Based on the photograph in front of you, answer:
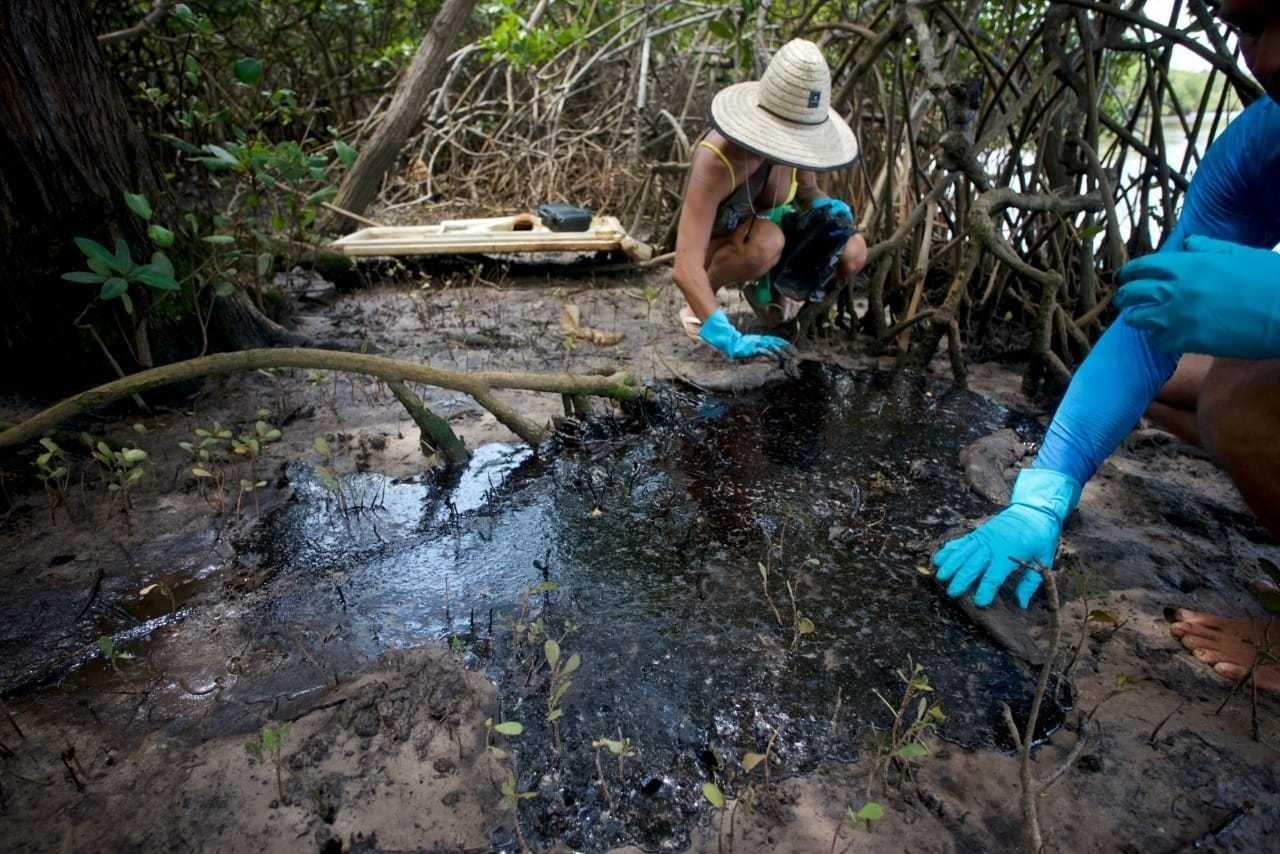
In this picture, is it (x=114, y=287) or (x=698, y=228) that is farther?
(x=698, y=228)

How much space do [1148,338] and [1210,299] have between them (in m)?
0.26

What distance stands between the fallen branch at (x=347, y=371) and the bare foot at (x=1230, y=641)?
174cm

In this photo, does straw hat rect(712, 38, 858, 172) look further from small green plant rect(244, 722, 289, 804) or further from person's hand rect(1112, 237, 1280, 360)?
small green plant rect(244, 722, 289, 804)

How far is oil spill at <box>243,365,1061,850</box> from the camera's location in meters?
1.37

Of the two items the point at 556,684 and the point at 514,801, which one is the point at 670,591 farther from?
the point at 514,801

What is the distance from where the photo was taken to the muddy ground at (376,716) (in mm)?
1210

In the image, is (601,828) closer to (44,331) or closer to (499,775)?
(499,775)

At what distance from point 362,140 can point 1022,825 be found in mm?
7114

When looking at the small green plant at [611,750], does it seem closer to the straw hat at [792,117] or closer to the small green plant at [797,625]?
the small green plant at [797,625]

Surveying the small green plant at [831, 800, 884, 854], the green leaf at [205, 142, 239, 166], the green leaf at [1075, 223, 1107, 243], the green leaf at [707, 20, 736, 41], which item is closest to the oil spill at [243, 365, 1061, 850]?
the small green plant at [831, 800, 884, 854]

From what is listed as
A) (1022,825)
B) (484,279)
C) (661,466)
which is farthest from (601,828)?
(484,279)

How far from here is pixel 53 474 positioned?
1.97m

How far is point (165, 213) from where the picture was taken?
2684 millimetres

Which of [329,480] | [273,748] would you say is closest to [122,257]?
[329,480]
